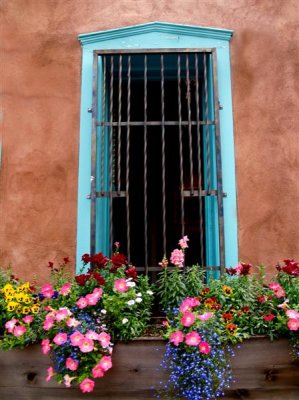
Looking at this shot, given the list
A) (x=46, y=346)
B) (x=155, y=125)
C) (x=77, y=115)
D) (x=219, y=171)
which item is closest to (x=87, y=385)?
(x=46, y=346)

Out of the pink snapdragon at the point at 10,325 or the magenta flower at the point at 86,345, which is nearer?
the magenta flower at the point at 86,345

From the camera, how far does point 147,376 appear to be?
2.66m

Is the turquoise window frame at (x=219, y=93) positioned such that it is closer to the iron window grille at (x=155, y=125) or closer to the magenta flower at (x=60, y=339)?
the iron window grille at (x=155, y=125)

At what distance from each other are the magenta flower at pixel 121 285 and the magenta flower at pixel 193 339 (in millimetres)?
461

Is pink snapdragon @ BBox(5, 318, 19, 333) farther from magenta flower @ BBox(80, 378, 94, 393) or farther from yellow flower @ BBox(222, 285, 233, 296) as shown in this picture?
yellow flower @ BBox(222, 285, 233, 296)

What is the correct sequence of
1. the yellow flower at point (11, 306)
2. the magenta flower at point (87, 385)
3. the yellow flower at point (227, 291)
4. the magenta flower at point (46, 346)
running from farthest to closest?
the yellow flower at point (227, 291)
the yellow flower at point (11, 306)
the magenta flower at point (46, 346)
the magenta flower at point (87, 385)

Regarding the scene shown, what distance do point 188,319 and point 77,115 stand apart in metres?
2.05

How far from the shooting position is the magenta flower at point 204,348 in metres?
2.48

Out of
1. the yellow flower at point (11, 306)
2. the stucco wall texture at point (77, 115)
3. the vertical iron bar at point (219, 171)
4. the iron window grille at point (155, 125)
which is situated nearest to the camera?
the yellow flower at point (11, 306)

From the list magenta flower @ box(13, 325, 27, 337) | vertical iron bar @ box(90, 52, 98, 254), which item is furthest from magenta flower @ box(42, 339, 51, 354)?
vertical iron bar @ box(90, 52, 98, 254)

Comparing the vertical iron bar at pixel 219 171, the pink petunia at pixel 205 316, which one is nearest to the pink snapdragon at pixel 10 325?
the pink petunia at pixel 205 316

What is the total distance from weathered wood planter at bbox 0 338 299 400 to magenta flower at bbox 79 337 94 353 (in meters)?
0.23

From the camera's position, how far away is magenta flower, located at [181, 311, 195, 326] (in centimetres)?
255

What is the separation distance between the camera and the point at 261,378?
267 cm
